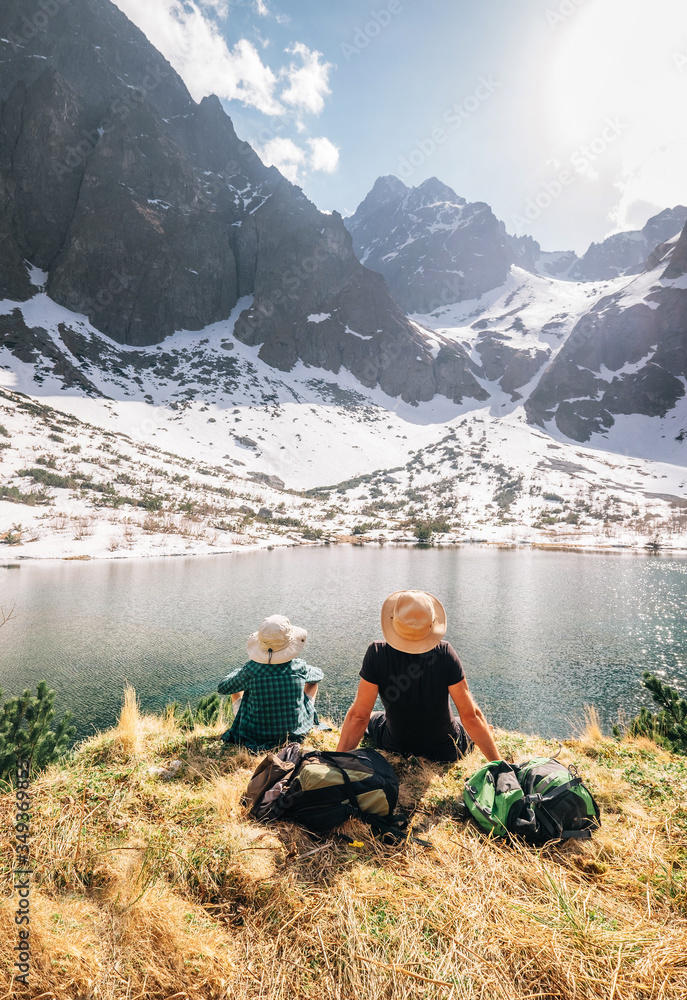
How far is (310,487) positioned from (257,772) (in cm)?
6059

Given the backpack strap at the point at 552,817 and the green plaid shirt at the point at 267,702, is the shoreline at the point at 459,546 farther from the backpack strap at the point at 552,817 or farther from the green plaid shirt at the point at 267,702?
the backpack strap at the point at 552,817

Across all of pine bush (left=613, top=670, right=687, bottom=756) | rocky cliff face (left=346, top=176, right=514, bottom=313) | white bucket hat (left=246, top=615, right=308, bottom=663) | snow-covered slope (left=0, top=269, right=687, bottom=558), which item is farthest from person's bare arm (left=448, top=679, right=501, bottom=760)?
rocky cliff face (left=346, top=176, right=514, bottom=313)

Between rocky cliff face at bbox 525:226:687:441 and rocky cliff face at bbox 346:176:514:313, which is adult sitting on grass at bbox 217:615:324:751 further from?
rocky cliff face at bbox 346:176:514:313

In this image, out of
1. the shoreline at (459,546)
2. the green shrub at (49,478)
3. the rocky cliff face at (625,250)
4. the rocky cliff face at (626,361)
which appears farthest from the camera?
the rocky cliff face at (625,250)

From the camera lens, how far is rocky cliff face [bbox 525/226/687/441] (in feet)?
307

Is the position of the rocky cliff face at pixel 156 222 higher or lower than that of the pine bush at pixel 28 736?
higher

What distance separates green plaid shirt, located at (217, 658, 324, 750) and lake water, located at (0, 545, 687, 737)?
418cm

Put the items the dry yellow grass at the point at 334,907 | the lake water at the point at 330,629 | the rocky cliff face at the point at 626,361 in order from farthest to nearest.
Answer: the rocky cliff face at the point at 626,361 → the lake water at the point at 330,629 → the dry yellow grass at the point at 334,907

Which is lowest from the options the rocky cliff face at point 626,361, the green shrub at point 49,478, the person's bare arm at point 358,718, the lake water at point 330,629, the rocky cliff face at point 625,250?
the lake water at point 330,629

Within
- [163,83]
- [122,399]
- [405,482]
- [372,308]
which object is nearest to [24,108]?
[163,83]

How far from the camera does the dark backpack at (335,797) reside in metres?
2.66

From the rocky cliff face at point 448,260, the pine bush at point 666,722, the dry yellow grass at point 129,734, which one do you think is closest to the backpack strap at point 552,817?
the pine bush at point 666,722

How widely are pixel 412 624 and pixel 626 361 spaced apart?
4853 inches

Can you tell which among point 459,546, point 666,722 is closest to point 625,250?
point 459,546
